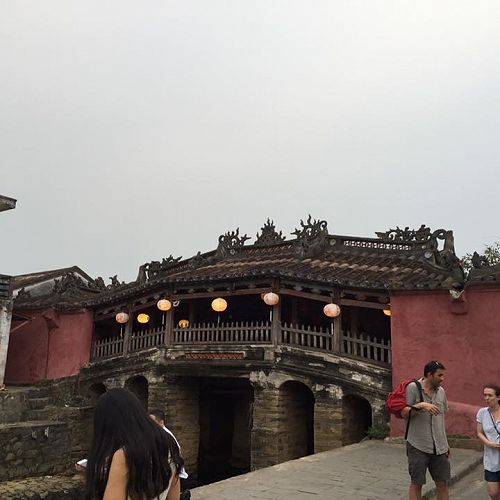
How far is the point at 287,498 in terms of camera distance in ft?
18.8

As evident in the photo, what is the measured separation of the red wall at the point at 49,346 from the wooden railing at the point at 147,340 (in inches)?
91.2

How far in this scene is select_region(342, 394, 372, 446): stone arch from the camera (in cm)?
A: 1130

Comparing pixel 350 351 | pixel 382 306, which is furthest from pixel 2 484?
pixel 382 306

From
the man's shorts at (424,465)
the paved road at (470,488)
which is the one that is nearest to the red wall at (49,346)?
the paved road at (470,488)

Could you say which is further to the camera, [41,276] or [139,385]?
[41,276]

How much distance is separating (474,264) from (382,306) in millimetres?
2169

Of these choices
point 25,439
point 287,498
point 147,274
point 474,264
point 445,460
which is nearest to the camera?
point 445,460

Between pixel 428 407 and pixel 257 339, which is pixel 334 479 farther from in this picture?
pixel 257 339

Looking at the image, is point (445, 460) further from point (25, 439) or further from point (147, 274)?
point (147, 274)

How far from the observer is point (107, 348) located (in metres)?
16.5

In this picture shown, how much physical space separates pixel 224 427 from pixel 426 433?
13.6 m

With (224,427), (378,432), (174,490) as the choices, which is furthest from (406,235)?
(174,490)

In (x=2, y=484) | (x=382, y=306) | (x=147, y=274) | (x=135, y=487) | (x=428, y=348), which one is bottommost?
(x=2, y=484)

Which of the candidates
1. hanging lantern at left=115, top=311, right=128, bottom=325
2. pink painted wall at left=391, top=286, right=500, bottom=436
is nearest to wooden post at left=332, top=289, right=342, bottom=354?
pink painted wall at left=391, top=286, right=500, bottom=436
